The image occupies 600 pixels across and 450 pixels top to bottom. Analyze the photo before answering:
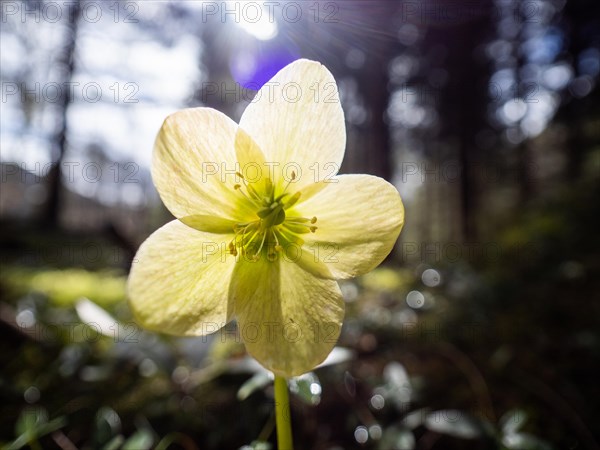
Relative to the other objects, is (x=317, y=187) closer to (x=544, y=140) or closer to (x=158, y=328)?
(x=158, y=328)

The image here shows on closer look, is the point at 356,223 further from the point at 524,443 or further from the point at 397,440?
the point at 524,443

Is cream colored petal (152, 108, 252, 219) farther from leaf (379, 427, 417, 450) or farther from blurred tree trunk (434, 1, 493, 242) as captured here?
blurred tree trunk (434, 1, 493, 242)

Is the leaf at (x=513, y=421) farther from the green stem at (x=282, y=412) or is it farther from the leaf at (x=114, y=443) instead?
the leaf at (x=114, y=443)

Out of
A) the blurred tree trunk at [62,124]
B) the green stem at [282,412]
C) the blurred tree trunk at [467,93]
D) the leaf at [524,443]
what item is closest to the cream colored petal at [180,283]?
the green stem at [282,412]

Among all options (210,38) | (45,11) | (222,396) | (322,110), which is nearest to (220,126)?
(322,110)

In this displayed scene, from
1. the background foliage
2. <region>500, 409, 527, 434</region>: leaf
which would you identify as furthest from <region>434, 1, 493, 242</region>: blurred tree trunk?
<region>500, 409, 527, 434</region>: leaf

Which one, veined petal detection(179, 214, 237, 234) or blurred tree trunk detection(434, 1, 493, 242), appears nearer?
veined petal detection(179, 214, 237, 234)
